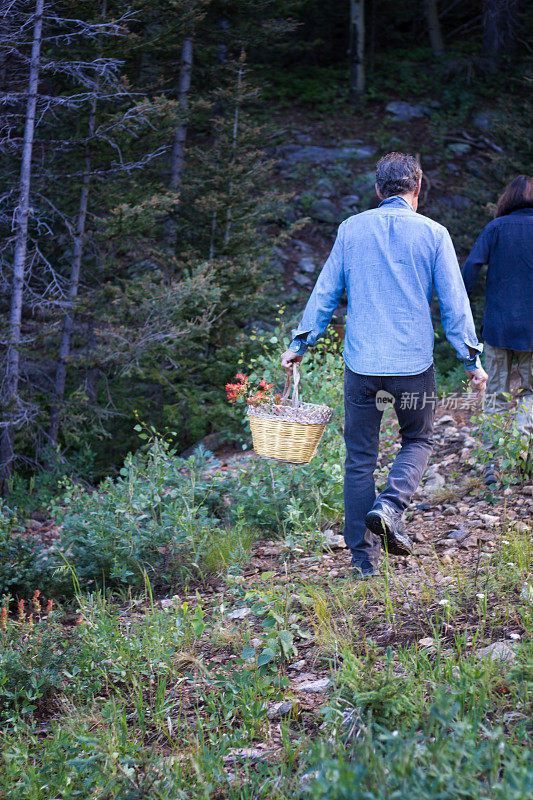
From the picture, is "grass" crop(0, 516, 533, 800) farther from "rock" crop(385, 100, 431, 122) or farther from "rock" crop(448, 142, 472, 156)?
"rock" crop(385, 100, 431, 122)

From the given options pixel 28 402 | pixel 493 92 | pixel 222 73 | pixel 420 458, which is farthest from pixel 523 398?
pixel 493 92

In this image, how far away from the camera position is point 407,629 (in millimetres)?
2889

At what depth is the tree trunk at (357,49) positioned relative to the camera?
1659cm

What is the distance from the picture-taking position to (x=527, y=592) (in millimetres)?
2844

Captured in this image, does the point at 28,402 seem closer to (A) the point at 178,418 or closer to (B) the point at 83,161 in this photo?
(A) the point at 178,418

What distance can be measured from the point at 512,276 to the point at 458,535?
2.14m

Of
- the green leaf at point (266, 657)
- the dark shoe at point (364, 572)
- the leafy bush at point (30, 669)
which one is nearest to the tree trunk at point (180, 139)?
the dark shoe at point (364, 572)

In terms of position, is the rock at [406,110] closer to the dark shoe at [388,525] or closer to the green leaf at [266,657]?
the dark shoe at [388,525]

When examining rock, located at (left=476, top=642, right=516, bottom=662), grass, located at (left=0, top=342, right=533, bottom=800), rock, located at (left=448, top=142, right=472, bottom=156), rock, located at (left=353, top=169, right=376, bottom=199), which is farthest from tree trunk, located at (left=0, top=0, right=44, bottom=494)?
rock, located at (left=448, top=142, right=472, bottom=156)

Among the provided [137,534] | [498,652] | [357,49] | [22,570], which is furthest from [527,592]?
[357,49]

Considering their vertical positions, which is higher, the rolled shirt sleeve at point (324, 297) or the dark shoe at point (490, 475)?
the rolled shirt sleeve at point (324, 297)

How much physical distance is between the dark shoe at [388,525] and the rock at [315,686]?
76cm

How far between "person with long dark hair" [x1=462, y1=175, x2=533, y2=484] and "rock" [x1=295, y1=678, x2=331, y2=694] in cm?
269

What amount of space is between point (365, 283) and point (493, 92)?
15.7 meters
